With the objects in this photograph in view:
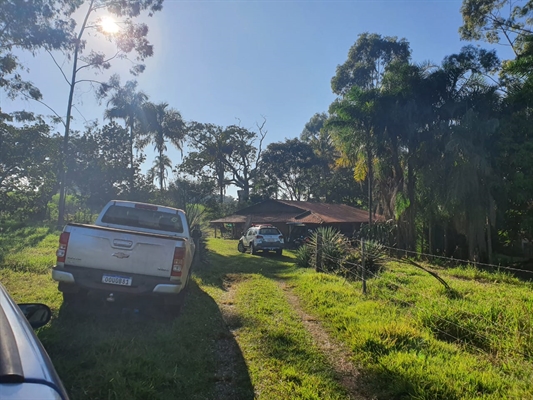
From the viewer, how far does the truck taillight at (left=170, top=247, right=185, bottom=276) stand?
4977 millimetres

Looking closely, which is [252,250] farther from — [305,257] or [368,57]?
[368,57]

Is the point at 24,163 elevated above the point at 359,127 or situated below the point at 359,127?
below

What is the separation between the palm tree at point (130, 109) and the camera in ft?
99.7

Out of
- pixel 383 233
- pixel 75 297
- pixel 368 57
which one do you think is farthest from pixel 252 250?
pixel 368 57

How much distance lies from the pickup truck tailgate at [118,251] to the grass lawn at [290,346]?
2.91 feet

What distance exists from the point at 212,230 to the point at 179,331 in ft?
127

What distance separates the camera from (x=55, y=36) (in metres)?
18.3

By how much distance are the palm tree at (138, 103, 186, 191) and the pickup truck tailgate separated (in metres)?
28.6

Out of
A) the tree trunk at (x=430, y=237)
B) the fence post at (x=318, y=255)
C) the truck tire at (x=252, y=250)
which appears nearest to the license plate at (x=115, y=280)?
the fence post at (x=318, y=255)

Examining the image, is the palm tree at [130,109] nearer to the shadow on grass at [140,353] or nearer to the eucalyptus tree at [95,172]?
the eucalyptus tree at [95,172]

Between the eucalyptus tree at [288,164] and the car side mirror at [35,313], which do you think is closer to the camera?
the car side mirror at [35,313]

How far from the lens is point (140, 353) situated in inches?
163

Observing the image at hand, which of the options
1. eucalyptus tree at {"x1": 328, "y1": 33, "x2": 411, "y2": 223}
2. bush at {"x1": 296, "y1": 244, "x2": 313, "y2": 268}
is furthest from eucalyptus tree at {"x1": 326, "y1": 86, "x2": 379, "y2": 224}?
bush at {"x1": 296, "y1": 244, "x2": 313, "y2": 268}

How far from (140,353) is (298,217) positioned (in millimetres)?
23235
